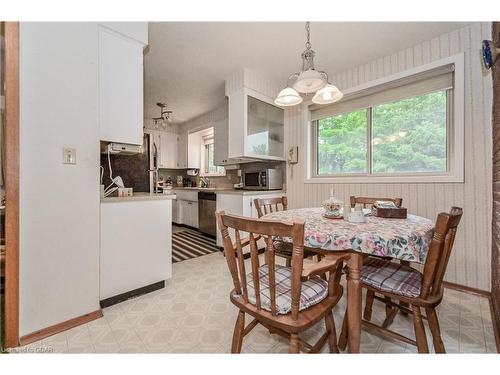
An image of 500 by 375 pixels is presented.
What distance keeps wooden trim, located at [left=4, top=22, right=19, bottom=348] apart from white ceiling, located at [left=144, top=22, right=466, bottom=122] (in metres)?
1.14

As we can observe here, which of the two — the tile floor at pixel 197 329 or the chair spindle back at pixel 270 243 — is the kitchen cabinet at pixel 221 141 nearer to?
the tile floor at pixel 197 329

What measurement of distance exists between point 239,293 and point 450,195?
2173 mm

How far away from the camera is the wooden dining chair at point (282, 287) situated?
81 cm

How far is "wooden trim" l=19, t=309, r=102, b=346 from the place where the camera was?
4.17 feet

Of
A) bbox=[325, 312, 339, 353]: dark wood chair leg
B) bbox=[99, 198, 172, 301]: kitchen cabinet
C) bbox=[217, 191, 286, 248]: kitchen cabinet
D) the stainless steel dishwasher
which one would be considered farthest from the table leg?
the stainless steel dishwasher

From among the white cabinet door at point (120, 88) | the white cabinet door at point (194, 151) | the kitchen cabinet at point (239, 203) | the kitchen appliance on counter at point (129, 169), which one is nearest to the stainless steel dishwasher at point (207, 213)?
the kitchen cabinet at point (239, 203)

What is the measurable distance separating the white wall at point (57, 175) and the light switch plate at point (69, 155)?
3cm

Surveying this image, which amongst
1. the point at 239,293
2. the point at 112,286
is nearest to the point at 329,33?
the point at 239,293

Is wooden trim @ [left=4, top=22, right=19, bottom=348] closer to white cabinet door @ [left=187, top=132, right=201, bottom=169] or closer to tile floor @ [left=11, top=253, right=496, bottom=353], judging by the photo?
tile floor @ [left=11, top=253, right=496, bottom=353]

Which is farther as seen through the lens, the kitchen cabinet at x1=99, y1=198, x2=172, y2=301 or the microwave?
the microwave

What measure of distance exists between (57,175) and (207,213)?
2456 mm

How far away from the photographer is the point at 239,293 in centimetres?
107
